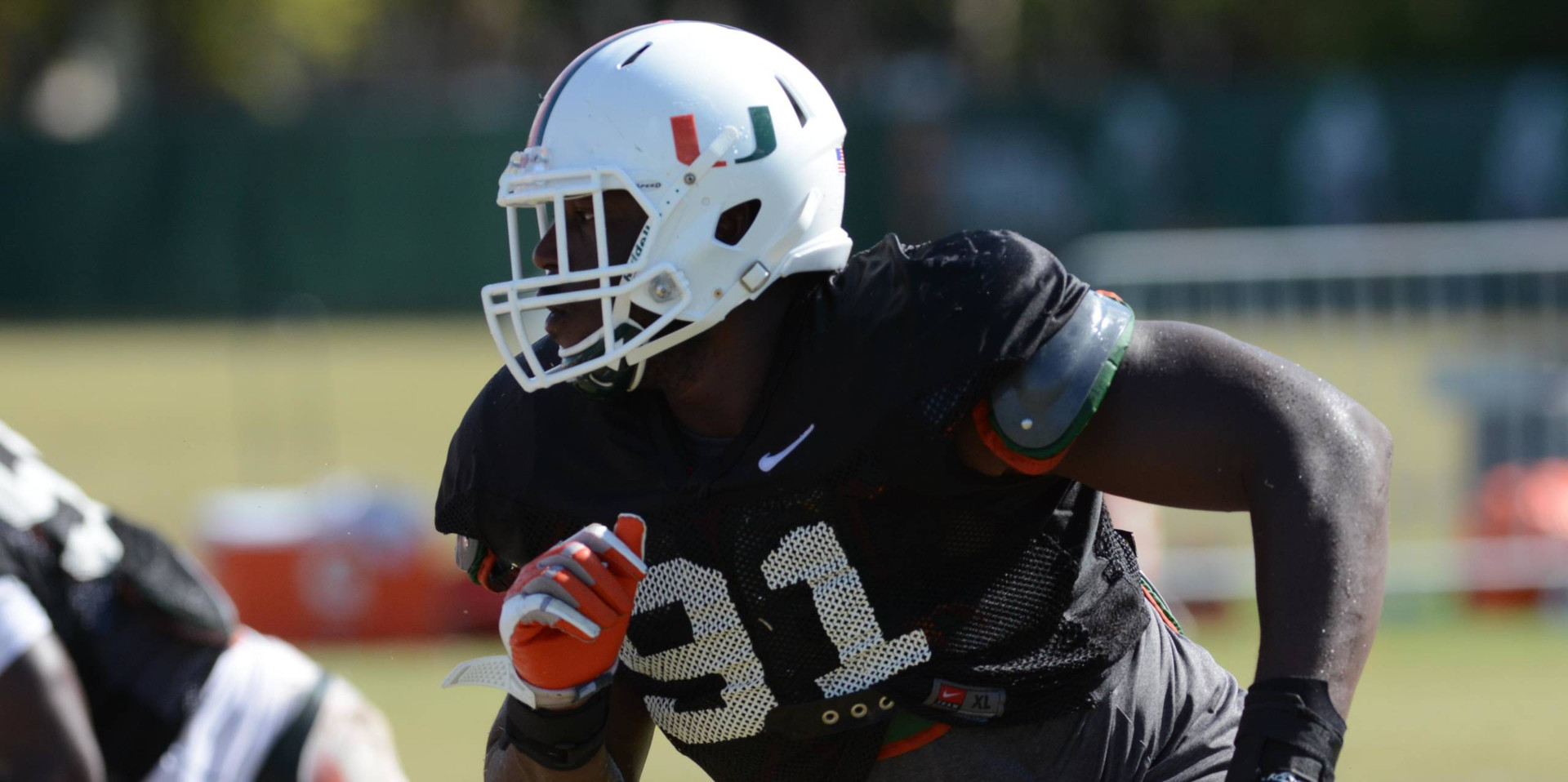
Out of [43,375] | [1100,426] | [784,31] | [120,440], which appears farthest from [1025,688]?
[784,31]

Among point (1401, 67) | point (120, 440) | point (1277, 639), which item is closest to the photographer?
point (1277, 639)

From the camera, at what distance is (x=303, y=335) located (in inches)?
845

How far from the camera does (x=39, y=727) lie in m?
3.27

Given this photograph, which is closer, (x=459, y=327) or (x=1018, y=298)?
(x=1018, y=298)

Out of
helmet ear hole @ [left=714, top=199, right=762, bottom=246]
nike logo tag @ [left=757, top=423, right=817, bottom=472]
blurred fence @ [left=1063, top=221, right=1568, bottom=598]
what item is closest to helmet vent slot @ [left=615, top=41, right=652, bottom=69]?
helmet ear hole @ [left=714, top=199, right=762, bottom=246]

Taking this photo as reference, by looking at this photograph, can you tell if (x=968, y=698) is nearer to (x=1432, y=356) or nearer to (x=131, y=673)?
(x=131, y=673)

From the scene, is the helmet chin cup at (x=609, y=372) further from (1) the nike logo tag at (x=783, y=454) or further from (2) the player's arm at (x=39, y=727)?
(2) the player's arm at (x=39, y=727)

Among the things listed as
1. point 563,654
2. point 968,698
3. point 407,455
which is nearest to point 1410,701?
point 968,698

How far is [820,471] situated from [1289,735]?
735 millimetres

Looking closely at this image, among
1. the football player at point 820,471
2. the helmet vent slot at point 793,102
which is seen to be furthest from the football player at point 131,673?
the helmet vent slot at point 793,102

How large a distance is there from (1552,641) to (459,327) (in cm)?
1756

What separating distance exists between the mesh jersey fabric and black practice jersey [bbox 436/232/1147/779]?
0.97m

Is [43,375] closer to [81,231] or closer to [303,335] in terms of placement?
[303,335]

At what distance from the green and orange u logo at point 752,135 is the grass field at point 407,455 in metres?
3.96
